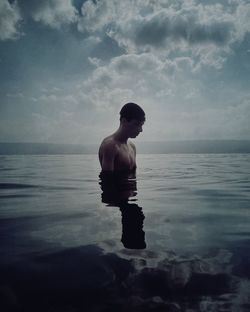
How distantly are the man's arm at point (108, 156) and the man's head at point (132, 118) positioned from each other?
0.66 metres

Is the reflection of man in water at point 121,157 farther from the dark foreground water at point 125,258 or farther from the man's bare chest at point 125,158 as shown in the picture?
the dark foreground water at point 125,258

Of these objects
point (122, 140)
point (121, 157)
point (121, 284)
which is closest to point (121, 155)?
point (121, 157)

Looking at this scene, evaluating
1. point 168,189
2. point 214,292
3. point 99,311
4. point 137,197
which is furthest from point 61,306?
point 168,189

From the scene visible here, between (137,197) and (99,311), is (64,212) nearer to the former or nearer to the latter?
(137,197)

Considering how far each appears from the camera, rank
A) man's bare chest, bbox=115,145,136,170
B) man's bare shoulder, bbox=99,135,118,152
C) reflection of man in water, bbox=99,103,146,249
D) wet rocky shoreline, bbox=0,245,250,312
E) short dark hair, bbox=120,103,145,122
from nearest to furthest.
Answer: wet rocky shoreline, bbox=0,245,250,312 → reflection of man in water, bbox=99,103,146,249 → man's bare shoulder, bbox=99,135,118,152 → short dark hair, bbox=120,103,145,122 → man's bare chest, bbox=115,145,136,170

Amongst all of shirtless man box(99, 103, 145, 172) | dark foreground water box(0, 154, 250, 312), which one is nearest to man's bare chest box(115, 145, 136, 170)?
shirtless man box(99, 103, 145, 172)

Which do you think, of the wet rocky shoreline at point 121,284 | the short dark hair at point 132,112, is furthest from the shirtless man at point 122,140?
the wet rocky shoreline at point 121,284

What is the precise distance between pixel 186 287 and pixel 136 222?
4.16 ft

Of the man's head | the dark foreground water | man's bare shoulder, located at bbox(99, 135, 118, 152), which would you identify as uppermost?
the man's head

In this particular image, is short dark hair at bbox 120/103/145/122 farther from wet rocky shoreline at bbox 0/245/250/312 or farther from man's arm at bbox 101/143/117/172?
wet rocky shoreline at bbox 0/245/250/312

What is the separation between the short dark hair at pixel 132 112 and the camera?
18.5 ft

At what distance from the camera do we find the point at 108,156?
548 cm

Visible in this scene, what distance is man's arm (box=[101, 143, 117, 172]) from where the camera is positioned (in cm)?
542

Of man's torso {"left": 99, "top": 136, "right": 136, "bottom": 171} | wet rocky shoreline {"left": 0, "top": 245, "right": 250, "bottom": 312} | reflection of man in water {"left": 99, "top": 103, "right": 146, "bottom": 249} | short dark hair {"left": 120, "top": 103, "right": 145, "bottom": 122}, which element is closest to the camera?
wet rocky shoreline {"left": 0, "top": 245, "right": 250, "bottom": 312}
